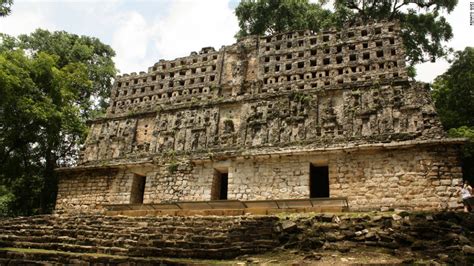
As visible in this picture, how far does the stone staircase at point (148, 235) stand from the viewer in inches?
320

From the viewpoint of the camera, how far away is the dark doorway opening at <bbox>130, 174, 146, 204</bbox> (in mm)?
14452

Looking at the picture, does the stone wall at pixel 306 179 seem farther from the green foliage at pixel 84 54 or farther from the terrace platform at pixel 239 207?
the green foliage at pixel 84 54

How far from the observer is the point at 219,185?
1376 cm

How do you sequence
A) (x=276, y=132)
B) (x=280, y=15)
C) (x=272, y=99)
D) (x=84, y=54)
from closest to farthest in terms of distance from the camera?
(x=276, y=132) < (x=272, y=99) < (x=280, y=15) < (x=84, y=54)

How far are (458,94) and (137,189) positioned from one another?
14.8 m

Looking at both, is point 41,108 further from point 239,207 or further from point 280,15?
point 280,15

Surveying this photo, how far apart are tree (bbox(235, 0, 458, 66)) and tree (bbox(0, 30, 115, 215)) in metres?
10.4

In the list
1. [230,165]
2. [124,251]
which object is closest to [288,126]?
[230,165]

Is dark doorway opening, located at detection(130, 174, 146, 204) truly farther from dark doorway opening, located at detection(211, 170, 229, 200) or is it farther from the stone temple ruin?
dark doorway opening, located at detection(211, 170, 229, 200)

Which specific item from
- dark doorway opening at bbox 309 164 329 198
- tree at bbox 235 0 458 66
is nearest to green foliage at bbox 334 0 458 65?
tree at bbox 235 0 458 66

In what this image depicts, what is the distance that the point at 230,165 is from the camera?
1316cm

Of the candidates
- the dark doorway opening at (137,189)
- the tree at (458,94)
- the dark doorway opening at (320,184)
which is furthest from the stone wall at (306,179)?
the tree at (458,94)

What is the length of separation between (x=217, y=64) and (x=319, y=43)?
4443 mm

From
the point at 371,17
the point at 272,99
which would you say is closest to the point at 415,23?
the point at 371,17
